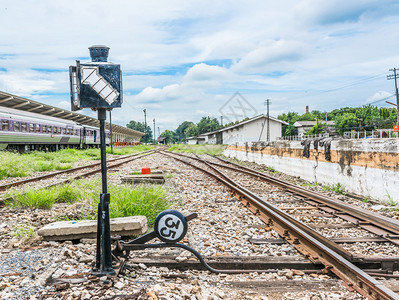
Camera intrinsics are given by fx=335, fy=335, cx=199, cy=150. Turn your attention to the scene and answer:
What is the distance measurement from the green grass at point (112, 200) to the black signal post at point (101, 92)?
1.66 metres

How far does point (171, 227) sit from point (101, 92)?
4.77 ft

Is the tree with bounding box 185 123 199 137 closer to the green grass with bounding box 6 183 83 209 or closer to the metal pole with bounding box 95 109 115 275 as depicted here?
the green grass with bounding box 6 183 83 209

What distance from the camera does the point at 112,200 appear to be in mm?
5340

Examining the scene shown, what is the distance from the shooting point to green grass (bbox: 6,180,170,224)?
503cm

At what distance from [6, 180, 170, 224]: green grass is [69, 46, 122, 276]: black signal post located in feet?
5.45

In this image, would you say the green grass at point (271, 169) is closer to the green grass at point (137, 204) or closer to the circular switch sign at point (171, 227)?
the green grass at point (137, 204)

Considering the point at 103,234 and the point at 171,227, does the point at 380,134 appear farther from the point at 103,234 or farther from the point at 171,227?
the point at 103,234

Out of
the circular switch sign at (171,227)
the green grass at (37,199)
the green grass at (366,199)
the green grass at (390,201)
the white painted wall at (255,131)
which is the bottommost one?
the green grass at (366,199)

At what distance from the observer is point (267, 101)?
2195 inches

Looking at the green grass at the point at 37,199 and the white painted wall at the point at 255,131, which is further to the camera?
the white painted wall at the point at 255,131

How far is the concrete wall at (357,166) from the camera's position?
6.72 m

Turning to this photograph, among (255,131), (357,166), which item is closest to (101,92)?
(357,166)

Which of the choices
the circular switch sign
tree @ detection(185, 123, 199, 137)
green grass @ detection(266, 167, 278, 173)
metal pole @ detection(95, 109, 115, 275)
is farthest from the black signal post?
tree @ detection(185, 123, 199, 137)

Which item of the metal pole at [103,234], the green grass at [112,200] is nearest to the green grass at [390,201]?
the green grass at [112,200]
